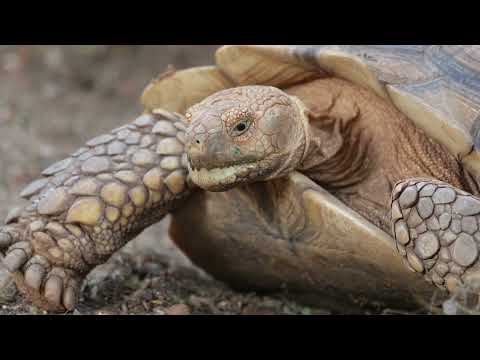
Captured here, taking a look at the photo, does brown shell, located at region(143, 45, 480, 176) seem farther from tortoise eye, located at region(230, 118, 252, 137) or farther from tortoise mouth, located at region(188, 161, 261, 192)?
tortoise mouth, located at region(188, 161, 261, 192)

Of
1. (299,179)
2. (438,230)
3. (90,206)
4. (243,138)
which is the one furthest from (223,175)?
(438,230)

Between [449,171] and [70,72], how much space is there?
7.19m

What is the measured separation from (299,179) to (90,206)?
958 millimetres

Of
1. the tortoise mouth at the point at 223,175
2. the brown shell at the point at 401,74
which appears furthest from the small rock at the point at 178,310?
the brown shell at the point at 401,74

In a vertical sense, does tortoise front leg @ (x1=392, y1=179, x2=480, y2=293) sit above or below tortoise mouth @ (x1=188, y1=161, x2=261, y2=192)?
below

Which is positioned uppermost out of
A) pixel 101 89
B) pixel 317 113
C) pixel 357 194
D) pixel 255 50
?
pixel 255 50

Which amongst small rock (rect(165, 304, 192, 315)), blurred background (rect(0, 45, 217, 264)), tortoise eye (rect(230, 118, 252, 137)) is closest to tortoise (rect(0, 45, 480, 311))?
tortoise eye (rect(230, 118, 252, 137))

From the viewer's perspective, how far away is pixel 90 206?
10.5 ft

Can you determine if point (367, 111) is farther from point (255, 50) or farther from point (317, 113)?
point (255, 50)

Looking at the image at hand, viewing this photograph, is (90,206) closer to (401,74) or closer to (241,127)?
(241,127)

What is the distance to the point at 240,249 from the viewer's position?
142 inches

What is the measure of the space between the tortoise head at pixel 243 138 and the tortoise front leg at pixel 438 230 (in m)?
0.55

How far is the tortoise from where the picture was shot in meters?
2.85

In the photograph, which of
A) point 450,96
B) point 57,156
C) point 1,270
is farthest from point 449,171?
point 57,156
